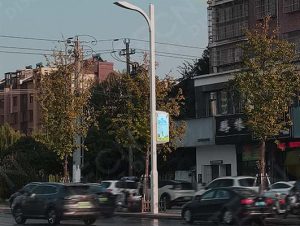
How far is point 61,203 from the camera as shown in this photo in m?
24.0

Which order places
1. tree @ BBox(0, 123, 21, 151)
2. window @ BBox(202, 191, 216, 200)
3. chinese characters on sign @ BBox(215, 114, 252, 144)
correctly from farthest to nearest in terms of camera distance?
tree @ BBox(0, 123, 21, 151) < chinese characters on sign @ BBox(215, 114, 252, 144) < window @ BBox(202, 191, 216, 200)

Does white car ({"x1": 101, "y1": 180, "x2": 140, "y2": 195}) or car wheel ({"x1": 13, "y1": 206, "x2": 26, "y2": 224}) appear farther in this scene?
white car ({"x1": 101, "y1": 180, "x2": 140, "y2": 195})

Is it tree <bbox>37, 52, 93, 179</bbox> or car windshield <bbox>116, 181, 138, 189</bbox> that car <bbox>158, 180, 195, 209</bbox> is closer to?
car windshield <bbox>116, 181, 138, 189</bbox>

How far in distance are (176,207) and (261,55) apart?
9.55 metres

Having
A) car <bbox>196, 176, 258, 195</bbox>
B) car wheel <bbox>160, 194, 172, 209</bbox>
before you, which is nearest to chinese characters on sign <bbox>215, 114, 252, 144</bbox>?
car wheel <bbox>160, 194, 172, 209</bbox>

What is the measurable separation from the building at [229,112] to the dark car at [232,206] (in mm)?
16190

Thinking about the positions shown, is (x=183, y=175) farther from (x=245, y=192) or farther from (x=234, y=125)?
(x=245, y=192)

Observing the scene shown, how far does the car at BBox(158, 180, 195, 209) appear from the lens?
35.8 m

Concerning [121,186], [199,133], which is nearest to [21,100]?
[199,133]

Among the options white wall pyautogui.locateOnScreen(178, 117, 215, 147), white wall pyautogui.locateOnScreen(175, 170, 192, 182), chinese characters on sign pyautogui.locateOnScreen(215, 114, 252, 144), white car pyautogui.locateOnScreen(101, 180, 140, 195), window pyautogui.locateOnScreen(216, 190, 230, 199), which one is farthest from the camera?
white wall pyautogui.locateOnScreen(175, 170, 192, 182)

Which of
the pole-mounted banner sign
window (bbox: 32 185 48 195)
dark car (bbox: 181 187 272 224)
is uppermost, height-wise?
the pole-mounted banner sign

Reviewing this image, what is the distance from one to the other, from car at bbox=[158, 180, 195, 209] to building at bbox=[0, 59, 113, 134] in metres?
58.7

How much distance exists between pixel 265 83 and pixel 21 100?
73216 millimetres

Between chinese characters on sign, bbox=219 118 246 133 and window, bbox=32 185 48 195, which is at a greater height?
chinese characters on sign, bbox=219 118 246 133
